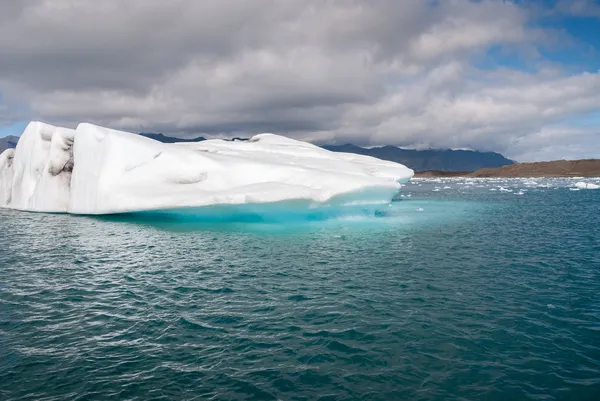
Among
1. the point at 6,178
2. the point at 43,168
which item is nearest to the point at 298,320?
the point at 43,168

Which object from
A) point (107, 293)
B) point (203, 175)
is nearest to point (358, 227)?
point (203, 175)

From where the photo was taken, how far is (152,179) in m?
30.6

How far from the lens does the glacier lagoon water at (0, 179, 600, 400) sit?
810 cm

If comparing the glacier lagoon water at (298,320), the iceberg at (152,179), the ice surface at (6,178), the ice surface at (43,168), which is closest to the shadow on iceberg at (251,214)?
the iceberg at (152,179)

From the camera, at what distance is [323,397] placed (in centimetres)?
761

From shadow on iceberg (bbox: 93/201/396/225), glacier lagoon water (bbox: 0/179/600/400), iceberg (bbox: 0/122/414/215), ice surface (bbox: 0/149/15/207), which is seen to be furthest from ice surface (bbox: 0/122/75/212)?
glacier lagoon water (bbox: 0/179/600/400)

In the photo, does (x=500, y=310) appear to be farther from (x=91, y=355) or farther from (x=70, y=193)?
(x=70, y=193)

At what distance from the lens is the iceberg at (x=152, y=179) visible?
27353mm

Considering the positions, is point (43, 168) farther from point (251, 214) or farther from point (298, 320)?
point (298, 320)

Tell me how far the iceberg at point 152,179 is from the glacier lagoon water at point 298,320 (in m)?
4.74

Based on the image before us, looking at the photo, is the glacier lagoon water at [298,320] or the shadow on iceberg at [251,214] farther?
the shadow on iceberg at [251,214]

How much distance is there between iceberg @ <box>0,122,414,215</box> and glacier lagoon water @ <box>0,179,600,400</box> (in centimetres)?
474

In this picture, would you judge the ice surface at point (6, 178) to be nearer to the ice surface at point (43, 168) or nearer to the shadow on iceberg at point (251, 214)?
the ice surface at point (43, 168)

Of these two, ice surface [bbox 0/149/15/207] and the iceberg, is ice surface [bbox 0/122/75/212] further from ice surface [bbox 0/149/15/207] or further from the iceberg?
ice surface [bbox 0/149/15/207]
